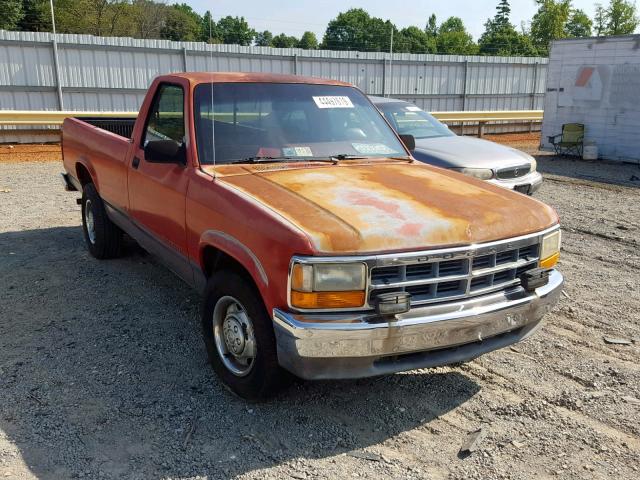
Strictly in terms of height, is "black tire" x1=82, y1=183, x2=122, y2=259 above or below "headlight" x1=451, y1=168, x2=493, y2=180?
below

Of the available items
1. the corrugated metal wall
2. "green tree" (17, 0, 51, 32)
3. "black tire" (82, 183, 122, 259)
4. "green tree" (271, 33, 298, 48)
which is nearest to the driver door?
"black tire" (82, 183, 122, 259)

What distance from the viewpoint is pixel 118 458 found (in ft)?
10.1

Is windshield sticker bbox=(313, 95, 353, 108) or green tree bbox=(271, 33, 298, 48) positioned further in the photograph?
green tree bbox=(271, 33, 298, 48)

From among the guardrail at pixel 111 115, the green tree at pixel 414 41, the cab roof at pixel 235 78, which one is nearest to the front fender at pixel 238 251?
the cab roof at pixel 235 78

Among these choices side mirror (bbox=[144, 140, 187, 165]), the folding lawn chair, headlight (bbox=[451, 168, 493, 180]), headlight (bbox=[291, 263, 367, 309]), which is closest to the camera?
headlight (bbox=[291, 263, 367, 309])

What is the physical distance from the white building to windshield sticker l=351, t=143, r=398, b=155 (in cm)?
1276

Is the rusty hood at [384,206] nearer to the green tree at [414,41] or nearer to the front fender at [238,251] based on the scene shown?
the front fender at [238,251]

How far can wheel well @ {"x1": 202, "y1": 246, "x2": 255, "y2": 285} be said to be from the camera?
3.49m

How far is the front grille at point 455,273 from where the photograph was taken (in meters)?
3.00

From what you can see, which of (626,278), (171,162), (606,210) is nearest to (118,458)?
(171,162)

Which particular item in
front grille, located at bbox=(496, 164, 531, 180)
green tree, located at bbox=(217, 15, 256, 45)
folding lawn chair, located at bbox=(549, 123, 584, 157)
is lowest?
folding lawn chair, located at bbox=(549, 123, 584, 157)

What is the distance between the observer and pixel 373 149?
181 inches

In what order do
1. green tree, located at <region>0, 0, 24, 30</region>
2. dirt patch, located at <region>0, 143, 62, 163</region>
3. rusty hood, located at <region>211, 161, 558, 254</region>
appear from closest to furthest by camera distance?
rusty hood, located at <region>211, 161, 558, 254</region>
dirt patch, located at <region>0, 143, 62, 163</region>
green tree, located at <region>0, 0, 24, 30</region>

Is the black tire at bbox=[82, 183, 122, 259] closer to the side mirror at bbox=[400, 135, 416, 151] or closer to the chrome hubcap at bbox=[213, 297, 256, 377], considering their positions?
the chrome hubcap at bbox=[213, 297, 256, 377]
